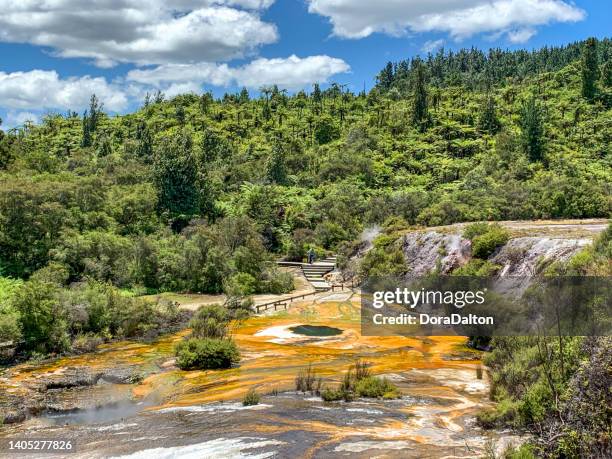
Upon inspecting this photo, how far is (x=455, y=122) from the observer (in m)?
77.8

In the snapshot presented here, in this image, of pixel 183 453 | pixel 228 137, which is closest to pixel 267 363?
pixel 183 453

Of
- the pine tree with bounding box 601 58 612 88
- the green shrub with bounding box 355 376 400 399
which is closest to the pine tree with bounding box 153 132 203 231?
the green shrub with bounding box 355 376 400 399

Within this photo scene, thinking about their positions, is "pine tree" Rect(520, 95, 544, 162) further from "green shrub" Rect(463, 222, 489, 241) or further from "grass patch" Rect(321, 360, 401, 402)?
"grass patch" Rect(321, 360, 401, 402)

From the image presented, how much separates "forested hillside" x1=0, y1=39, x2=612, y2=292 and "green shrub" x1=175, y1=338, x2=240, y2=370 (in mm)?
14068

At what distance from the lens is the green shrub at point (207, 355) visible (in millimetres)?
18812

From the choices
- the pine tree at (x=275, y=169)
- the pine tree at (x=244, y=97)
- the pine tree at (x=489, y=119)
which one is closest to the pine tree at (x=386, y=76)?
the pine tree at (x=244, y=97)

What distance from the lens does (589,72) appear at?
77.9m

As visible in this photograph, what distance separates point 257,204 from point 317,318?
21608 millimetres

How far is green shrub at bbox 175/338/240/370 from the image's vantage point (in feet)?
61.7

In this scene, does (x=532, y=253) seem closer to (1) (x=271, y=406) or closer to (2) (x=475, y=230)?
(2) (x=475, y=230)

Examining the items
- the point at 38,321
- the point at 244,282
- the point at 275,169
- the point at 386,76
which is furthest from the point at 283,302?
the point at 386,76

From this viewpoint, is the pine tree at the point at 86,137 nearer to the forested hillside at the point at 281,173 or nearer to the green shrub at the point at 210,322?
the forested hillside at the point at 281,173

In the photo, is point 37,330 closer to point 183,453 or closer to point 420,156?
point 183,453

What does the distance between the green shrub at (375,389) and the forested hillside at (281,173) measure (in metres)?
18.9
